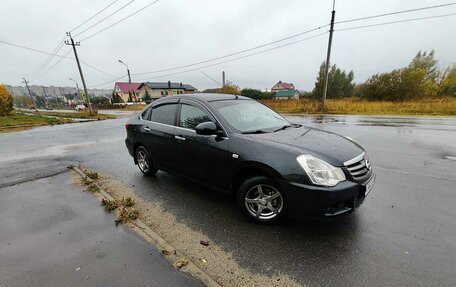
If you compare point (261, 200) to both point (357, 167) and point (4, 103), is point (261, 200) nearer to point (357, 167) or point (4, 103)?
point (357, 167)

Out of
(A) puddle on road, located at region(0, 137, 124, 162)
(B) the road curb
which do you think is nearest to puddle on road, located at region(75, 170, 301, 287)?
(B) the road curb

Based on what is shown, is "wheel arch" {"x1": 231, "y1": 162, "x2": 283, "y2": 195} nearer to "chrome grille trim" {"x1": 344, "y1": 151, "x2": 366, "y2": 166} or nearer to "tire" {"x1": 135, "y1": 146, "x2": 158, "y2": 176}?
"chrome grille trim" {"x1": 344, "y1": 151, "x2": 366, "y2": 166}

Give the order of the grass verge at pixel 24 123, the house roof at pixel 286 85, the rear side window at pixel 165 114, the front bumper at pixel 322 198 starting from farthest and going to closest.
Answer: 1. the house roof at pixel 286 85
2. the grass verge at pixel 24 123
3. the rear side window at pixel 165 114
4. the front bumper at pixel 322 198

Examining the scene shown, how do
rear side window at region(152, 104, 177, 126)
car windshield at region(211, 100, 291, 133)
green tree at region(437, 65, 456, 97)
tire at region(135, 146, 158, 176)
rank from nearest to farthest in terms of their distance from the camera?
1. car windshield at region(211, 100, 291, 133)
2. rear side window at region(152, 104, 177, 126)
3. tire at region(135, 146, 158, 176)
4. green tree at region(437, 65, 456, 97)

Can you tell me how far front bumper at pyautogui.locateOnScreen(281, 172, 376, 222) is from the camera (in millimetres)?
2525

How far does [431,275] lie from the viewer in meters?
2.19

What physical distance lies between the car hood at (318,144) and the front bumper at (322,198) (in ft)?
1.07

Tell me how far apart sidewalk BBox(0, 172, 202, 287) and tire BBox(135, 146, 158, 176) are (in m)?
1.24

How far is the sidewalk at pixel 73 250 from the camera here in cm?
227

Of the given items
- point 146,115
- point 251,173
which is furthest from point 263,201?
point 146,115

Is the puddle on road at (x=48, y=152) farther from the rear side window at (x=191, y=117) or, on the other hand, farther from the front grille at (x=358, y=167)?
the front grille at (x=358, y=167)

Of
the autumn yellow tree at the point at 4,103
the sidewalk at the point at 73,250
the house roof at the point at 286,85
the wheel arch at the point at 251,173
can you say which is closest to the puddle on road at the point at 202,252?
the sidewalk at the point at 73,250

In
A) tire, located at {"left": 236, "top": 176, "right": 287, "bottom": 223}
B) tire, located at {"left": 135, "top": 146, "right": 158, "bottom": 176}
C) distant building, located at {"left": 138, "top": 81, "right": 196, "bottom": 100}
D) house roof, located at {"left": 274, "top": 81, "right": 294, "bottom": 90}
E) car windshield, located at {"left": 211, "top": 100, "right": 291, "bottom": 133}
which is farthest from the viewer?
house roof, located at {"left": 274, "top": 81, "right": 294, "bottom": 90}

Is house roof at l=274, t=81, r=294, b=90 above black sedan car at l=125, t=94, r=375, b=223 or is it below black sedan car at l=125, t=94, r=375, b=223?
above
